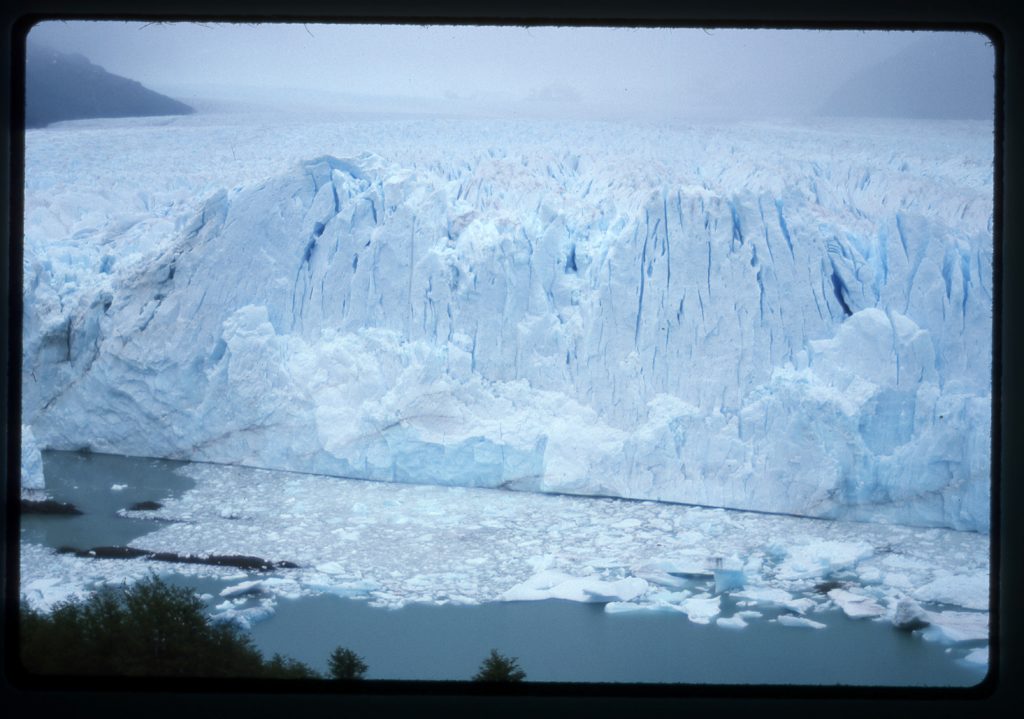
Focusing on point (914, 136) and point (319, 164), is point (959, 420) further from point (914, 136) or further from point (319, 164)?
point (319, 164)

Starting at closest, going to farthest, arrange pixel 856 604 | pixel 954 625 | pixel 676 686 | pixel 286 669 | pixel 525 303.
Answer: pixel 676 686
pixel 286 669
pixel 954 625
pixel 856 604
pixel 525 303

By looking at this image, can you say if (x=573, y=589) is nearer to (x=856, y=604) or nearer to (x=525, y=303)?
(x=856, y=604)

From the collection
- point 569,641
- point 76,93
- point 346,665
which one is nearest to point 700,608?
point 569,641

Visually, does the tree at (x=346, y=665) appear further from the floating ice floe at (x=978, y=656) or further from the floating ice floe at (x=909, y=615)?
the floating ice floe at (x=978, y=656)

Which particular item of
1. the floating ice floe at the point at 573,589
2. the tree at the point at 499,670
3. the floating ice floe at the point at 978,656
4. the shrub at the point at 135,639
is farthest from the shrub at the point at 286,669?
the floating ice floe at the point at 978,656

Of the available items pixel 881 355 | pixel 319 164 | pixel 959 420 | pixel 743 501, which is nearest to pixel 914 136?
pixel 881 355
